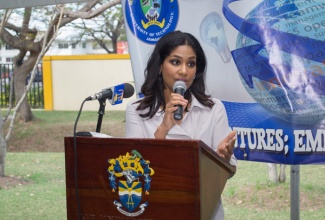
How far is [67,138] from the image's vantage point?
7.27 ft

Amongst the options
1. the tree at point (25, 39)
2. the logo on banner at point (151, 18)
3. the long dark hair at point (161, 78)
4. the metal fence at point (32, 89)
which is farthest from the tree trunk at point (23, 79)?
the long dark hair at point (161, 78)

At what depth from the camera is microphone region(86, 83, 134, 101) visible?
2494mm

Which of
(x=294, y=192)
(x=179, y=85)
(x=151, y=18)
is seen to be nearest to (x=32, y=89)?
(x=151, y=18)

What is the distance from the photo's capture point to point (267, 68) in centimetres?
348

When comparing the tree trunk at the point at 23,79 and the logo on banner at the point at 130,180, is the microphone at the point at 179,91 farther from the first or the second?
the tree trunk at the point at 23,79

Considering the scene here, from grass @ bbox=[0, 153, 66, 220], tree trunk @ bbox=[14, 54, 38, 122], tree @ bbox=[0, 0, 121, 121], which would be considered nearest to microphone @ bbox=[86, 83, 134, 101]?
grass @ bbox=[0, 153, 66, 220]

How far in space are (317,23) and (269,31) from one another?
0.28 metres

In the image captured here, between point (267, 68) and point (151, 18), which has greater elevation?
point (151, 18)

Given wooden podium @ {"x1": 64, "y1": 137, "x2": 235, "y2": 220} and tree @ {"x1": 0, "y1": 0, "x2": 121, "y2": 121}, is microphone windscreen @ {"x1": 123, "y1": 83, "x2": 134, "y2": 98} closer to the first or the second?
wooden podium @ {"x1": 64, "y1": 137, "x2": 235, "y2": 220}

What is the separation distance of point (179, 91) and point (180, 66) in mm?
216

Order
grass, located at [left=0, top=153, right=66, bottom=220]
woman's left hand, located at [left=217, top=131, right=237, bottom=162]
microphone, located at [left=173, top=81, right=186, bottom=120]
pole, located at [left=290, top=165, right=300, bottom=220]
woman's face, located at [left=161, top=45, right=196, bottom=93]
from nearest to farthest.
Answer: microphone, located at [left=173, top=81, right=186, bottom=120]
woman's left hand, located at [left=217, top=131, right=237, bottom=162]
woman's face, located at [left=161, top=45, right=196, bottom=93]
pole, located at [left=290, top=165, right=300, bottom=220]
grass, located at [left=0, top=153, right=66, bottom=220]

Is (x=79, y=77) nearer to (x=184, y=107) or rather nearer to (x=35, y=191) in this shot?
(x=35, y=191)

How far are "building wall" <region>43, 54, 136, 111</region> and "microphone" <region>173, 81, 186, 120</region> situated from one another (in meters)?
14.2

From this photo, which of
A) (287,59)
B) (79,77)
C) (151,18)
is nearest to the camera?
(287,59)
